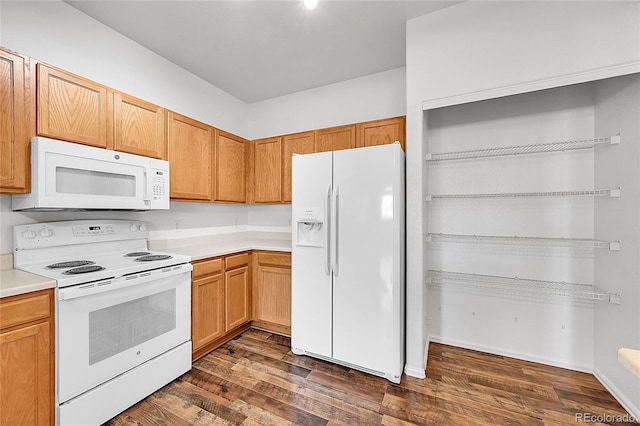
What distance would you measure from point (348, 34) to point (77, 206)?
2406 millimetres

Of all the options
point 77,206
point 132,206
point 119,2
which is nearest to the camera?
point 77,206

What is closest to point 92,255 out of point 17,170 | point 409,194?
point 17,170

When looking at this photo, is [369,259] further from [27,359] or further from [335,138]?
[27,359]

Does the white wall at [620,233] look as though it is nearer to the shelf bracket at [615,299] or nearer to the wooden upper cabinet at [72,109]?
the shelf bracket at [615,299]

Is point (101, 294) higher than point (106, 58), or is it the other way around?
point (106, 58)

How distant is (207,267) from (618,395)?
10.3ft

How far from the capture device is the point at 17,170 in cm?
158

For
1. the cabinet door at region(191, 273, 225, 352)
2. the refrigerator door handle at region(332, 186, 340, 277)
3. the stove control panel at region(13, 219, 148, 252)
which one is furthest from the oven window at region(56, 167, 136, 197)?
the refrigerator door handle at region(332, 186, 340, 277)

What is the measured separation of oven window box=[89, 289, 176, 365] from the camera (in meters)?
1.63

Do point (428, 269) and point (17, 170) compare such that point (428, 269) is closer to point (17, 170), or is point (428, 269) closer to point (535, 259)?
point (535, 259)

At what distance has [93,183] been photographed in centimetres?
188

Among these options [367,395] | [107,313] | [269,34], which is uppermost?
[269,34]

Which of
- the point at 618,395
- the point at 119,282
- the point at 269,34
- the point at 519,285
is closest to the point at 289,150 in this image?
the point at 269,34

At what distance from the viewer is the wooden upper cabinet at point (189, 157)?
8.17 feet
